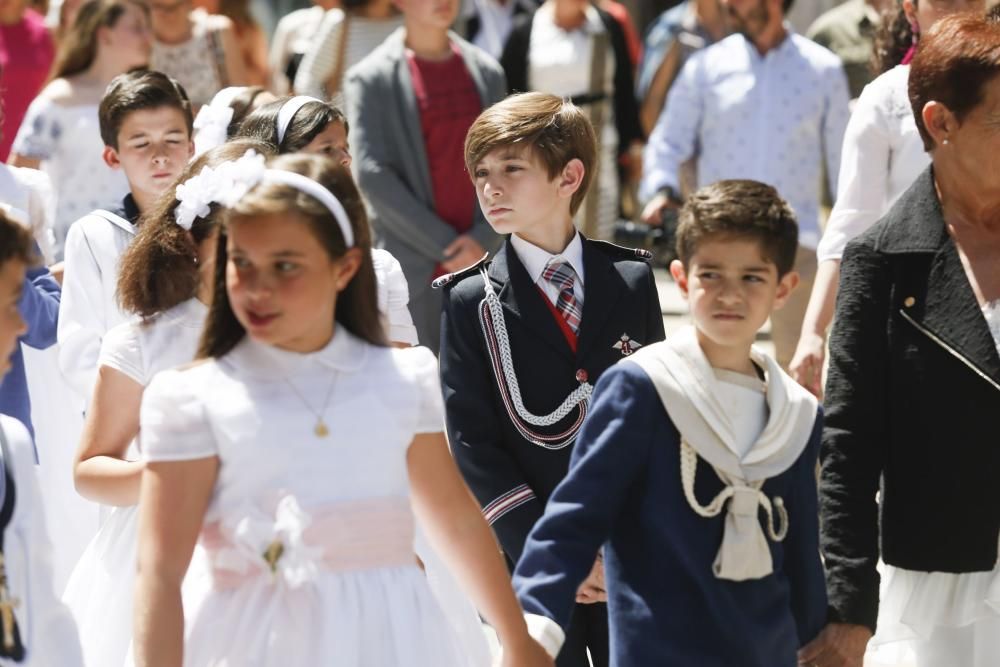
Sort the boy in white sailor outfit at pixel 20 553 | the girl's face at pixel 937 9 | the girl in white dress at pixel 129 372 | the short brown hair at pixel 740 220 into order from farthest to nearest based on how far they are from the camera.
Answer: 1. the girl's face at pixel 937 9
2. the girl in white dress at pixel 129 372
3. the short brown hair at pixel 740 220
4. the boy in white sailor outfit at pixel 20 553

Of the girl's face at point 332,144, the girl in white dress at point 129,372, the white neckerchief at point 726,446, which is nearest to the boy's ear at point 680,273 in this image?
the white neckerchief at point 726,446

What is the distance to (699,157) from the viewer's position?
8.52 m

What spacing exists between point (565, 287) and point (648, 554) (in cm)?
118

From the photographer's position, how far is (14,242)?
336cm

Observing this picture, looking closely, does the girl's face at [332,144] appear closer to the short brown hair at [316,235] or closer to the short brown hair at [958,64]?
the short brown hair at [316,235]

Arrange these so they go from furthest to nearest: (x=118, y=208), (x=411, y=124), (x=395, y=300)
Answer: (x=411, y=124) → (x=118, y=208) → (x=395, y=300)

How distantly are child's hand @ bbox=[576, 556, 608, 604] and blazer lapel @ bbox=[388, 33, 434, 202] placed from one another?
12.3 ft

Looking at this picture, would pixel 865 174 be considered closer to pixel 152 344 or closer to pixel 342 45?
pixel 152 344

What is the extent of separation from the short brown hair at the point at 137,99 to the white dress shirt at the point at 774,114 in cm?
307

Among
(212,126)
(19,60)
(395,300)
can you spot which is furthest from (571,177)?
(19,60)

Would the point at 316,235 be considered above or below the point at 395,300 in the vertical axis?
above

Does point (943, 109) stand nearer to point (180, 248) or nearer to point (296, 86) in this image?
point (180, 248)

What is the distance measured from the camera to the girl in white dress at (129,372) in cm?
417

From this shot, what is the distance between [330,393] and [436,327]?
4389 mm
